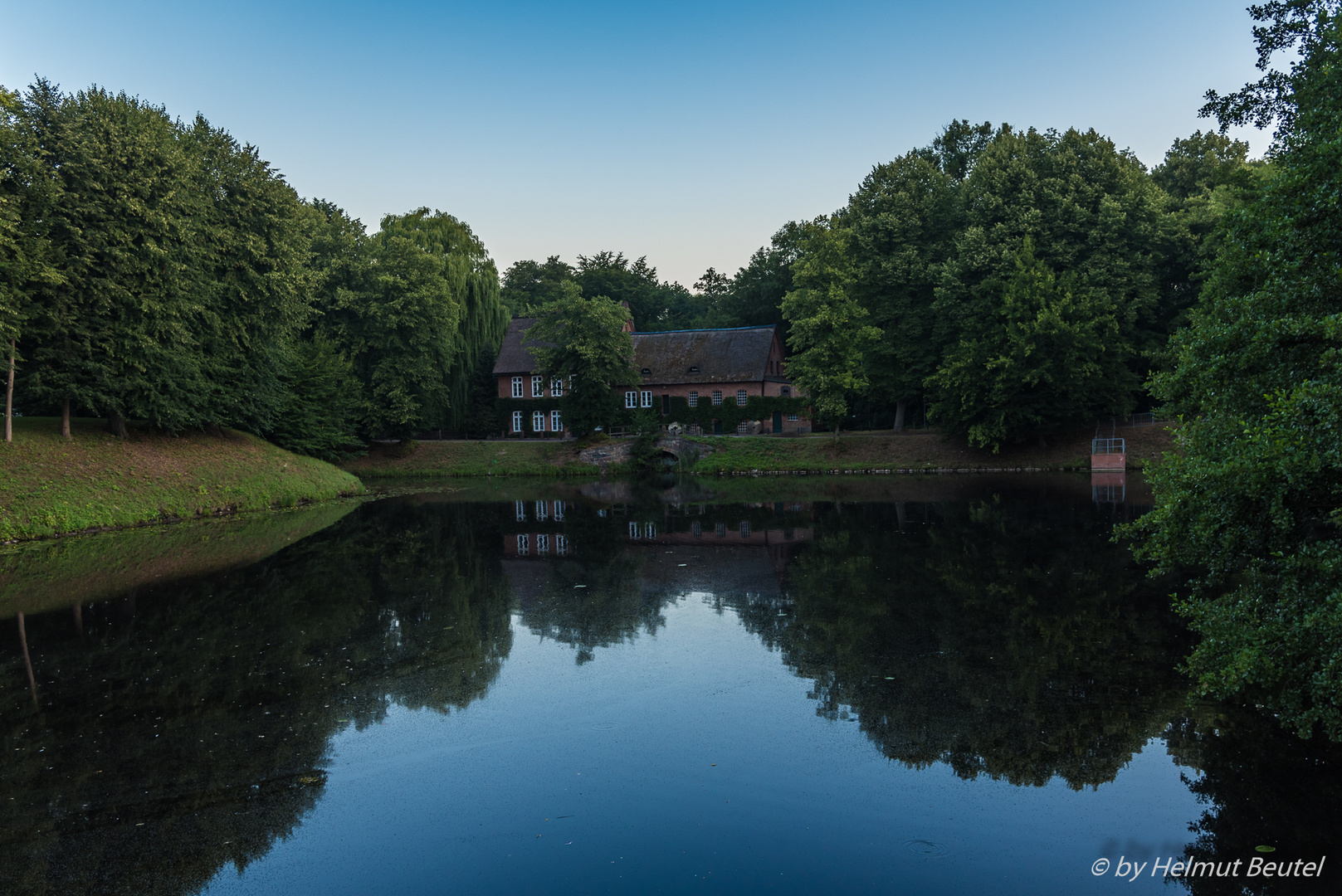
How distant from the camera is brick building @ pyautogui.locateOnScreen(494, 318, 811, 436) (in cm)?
5762

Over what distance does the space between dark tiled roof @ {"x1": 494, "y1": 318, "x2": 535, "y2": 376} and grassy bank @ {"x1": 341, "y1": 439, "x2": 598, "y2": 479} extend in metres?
9.43

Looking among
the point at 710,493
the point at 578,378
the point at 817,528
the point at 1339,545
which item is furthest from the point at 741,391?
the point at 1339,545

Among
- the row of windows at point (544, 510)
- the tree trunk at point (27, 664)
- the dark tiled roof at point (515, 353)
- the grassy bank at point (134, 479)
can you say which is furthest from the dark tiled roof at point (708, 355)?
the tree trunk at point (27, 664)

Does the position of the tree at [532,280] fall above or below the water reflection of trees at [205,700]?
above

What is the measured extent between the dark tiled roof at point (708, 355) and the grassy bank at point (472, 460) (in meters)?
11.1

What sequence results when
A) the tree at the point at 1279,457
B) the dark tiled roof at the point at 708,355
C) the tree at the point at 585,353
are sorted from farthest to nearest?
the dark tiled roof at the point at 708,355 → the tree at the point at 585,353 → the tree at the point at 1279,457

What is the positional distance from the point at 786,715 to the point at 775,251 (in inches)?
2656

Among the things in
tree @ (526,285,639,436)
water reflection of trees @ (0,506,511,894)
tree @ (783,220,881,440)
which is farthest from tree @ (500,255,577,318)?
water reflection of trees @ (0,506,511,894)

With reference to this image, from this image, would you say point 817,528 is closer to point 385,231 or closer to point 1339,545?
point 1339,545

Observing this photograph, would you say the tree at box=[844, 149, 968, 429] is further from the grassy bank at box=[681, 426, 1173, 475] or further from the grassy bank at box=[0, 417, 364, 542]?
the grassy bank at box=[0, 417, 364, 542]

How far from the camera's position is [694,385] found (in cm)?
5984

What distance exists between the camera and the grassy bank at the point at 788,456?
141 feet

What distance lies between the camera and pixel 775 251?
72750mm

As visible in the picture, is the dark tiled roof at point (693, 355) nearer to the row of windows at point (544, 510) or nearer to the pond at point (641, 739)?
the row of windows at point (544, 510)
